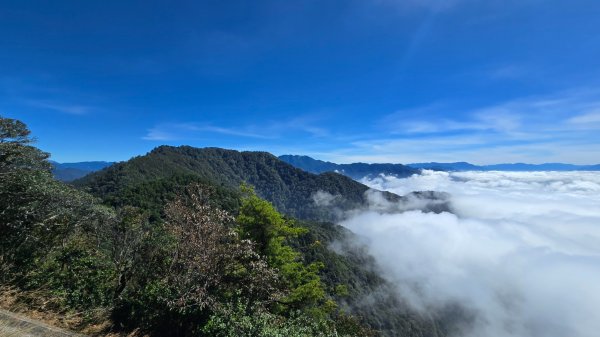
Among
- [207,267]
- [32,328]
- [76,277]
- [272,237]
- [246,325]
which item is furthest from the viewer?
[272,237]

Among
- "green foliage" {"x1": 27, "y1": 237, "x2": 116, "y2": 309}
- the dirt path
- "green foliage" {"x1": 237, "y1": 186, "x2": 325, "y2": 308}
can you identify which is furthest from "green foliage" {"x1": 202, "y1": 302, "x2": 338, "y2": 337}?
"green foliage" {"x1": 237, "y1": 186, "x2": 325, "y2": 308}

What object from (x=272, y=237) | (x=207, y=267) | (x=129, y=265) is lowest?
(x=272, y=237)

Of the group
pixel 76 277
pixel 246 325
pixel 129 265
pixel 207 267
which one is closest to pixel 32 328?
pixel 76 277

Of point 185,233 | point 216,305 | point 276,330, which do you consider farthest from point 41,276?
point 276,330

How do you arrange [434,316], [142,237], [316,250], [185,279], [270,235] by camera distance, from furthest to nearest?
[434,316], [316,250], [270,235], [142,237], [185,279]

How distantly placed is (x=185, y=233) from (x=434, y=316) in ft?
734

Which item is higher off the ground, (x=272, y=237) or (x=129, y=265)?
(x=129, y=265)

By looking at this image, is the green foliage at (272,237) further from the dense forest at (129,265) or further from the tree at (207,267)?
the tree at (207,267)

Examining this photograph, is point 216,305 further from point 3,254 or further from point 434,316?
point 434,316

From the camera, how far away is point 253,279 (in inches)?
371

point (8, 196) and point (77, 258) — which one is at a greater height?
point (8, 196)

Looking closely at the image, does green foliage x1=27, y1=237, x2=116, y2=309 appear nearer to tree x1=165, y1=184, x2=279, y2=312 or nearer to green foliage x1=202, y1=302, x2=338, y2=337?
tree x1=165, y1=184, x2=279, y2=312

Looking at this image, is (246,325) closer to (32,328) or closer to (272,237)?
(32,328)

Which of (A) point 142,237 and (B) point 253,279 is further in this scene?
(A) point 142,237
